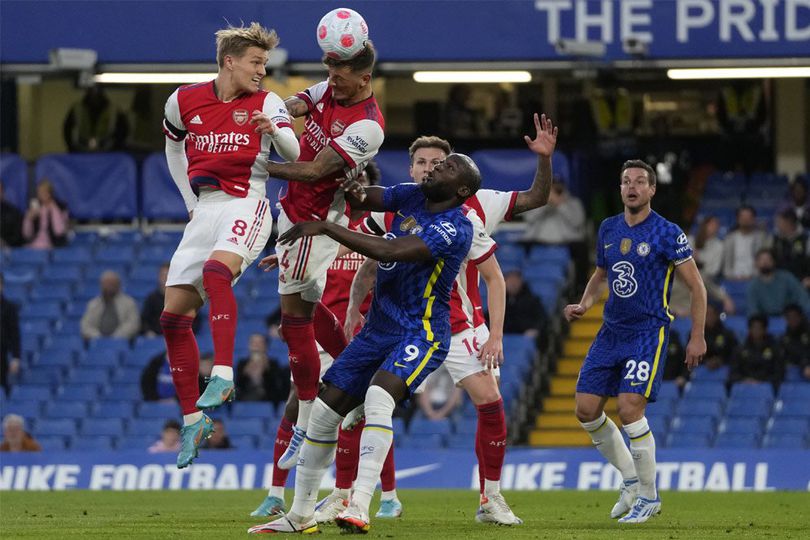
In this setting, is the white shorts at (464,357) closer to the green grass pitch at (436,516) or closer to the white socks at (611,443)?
the white socks at (611,443)

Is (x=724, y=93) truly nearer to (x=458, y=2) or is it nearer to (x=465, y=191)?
(x=458, y=2)

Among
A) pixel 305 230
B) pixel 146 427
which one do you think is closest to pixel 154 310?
pixel 146 427

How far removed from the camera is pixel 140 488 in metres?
18.7

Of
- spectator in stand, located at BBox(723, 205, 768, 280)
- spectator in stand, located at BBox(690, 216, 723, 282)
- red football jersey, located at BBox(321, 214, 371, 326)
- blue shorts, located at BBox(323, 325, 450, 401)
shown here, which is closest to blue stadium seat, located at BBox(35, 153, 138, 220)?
spectator in stand, located at BBox(690, 216, 723, 282)

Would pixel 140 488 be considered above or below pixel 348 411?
below

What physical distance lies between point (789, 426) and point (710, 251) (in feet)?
10.4

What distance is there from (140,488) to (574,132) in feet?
33.4

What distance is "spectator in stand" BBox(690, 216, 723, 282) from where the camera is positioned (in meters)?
22.1

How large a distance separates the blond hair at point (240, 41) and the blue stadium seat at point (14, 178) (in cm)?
1432

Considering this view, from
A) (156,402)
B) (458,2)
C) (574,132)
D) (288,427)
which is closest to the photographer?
(288,427)

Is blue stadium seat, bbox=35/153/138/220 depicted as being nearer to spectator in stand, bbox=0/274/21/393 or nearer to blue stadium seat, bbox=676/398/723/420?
spectator in stand, bbox=0/274/21/393

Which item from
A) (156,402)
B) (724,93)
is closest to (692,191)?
(724,93)

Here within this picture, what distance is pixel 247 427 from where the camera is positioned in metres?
20.5

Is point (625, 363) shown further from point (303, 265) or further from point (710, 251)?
point (710, 251)
